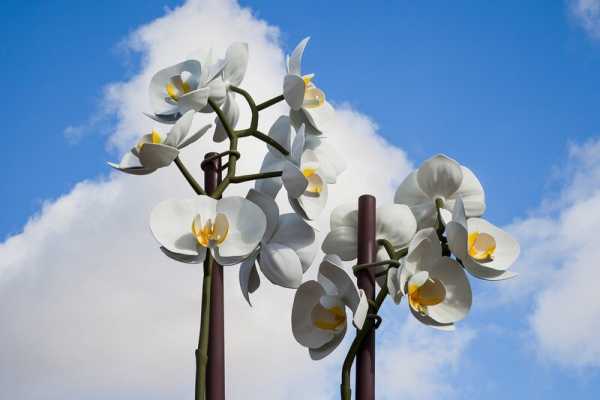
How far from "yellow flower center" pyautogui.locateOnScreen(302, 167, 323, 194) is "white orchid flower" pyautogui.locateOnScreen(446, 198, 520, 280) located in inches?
7.3

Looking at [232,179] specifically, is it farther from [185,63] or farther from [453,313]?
[453,313]

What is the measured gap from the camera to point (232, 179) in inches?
49.8

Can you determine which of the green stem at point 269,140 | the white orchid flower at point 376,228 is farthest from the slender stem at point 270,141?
the white orchid flower at point 376,228

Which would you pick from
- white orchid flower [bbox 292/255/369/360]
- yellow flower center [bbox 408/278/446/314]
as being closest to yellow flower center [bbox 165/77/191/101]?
white orchid flower [bbox 292/255/369/360]

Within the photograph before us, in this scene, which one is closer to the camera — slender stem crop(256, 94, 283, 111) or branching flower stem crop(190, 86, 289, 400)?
branching flower stem crop(190, 86, 289, 400)

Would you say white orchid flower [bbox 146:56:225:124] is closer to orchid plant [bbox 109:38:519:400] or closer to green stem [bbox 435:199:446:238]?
orchid plant [bbox 109:38:519:400]

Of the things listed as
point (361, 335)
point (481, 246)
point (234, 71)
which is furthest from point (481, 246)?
point (234, 71)

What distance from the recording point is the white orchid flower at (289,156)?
4.27 feet

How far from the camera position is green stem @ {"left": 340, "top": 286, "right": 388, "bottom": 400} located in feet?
3.97

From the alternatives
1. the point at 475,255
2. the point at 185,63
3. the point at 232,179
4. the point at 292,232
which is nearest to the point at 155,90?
the point at 185,63

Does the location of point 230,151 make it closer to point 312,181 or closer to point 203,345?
point 312,181

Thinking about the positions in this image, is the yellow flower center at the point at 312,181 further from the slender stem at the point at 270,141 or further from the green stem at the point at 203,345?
the green stem at the point at 203,345

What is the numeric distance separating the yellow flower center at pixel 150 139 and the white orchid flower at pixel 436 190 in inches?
14.7

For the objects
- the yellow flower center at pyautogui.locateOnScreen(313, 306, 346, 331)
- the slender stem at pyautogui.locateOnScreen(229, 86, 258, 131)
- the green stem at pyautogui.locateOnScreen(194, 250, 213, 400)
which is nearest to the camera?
the green stem at pyautogui.locateOnScreen(194, 250, 213, 400)
